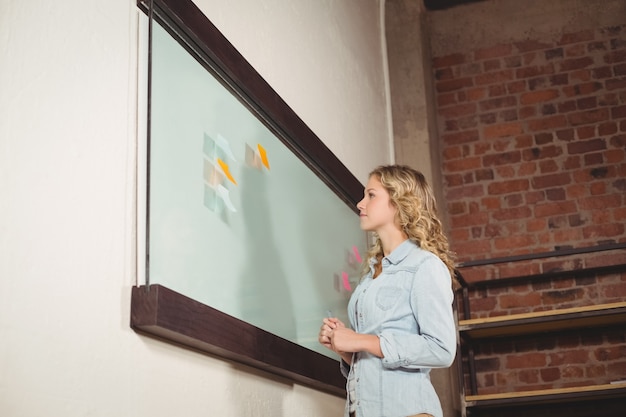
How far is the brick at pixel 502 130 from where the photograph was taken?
451 cm

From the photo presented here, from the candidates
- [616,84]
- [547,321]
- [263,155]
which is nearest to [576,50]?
[616,84]

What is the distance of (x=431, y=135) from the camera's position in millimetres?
4324

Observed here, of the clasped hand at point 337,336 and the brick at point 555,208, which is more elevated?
the brick at point 555,208

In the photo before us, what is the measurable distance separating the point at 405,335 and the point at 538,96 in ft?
9.55

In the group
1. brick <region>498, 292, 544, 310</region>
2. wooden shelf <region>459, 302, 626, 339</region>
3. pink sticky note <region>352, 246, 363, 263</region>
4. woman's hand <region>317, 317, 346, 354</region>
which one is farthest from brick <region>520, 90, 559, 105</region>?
woman's hand <region>317, 317, 346, 354</region>

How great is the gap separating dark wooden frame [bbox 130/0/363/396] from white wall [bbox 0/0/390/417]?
0.15ft

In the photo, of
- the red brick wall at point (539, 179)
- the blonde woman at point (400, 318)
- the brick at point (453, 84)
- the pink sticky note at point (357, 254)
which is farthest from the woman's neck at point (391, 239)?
the brick at point (453, 84)

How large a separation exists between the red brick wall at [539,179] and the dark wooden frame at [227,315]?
5.38 feet

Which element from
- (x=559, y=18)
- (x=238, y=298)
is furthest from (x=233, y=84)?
(x=559, y=18)

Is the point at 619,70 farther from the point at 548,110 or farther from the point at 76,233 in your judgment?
the point at 76,233

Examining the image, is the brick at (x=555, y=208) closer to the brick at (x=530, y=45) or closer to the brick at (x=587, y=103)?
the brick at (x=587, y=103)

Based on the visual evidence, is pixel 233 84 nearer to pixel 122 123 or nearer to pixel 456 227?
pixel 122 123

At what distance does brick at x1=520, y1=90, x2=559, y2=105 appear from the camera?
177 inches

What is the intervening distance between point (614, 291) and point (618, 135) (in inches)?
33.1
